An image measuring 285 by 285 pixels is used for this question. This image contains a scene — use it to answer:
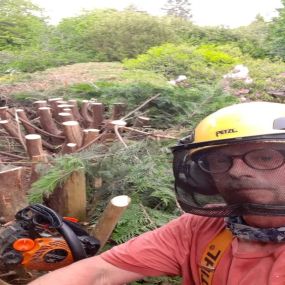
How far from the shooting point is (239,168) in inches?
56.6

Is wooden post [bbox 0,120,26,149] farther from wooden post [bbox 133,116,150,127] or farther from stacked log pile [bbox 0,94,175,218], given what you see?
wooden post [bbox 133,116,150,127]

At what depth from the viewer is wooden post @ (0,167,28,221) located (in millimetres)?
2408

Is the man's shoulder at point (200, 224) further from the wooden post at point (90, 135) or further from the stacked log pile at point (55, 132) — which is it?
the wooden post at point (90, 135)

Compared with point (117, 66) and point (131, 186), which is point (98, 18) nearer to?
point (117, 66)

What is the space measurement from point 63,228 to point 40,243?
0.50 ft

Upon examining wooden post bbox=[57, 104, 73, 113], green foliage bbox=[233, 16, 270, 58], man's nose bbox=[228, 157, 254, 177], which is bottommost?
green foliage bbox=[233, 16, 270, 58]

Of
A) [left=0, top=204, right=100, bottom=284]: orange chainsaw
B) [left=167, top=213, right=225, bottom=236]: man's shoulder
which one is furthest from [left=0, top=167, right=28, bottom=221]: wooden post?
[left=167, top=213, right=225, bottom=236]: man's shoulder

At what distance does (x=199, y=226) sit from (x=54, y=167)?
43.1 inches

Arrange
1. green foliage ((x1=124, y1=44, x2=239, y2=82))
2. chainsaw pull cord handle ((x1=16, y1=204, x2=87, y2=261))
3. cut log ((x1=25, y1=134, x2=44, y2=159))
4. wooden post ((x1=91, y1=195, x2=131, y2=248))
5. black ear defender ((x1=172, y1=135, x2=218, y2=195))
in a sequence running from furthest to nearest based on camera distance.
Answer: green foliage ((x1=124, y1=44, x2=239, y2=82))
cut log ((x1=25, y1=134, x2=44, y2=159))
wooden post ((x1=91, y1=195, x2=131, y2=248))
chainsaw pull cord handle ((x1=16, y1=204, x2=87, y2=261))
black ear defender ((x1=172, y1=135, x2=218, y2=195))

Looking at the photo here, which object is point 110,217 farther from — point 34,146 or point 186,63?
point 186,63

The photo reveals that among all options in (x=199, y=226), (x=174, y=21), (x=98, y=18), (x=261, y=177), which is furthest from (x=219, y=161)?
(x=174, y=21)

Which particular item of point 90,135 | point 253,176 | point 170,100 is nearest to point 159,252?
point 253,176

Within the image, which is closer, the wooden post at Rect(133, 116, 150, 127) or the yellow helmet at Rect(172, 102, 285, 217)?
the yellow helmet at Rect(172, 102, 285, 217)

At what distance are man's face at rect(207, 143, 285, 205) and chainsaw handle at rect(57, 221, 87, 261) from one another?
0.84 m
